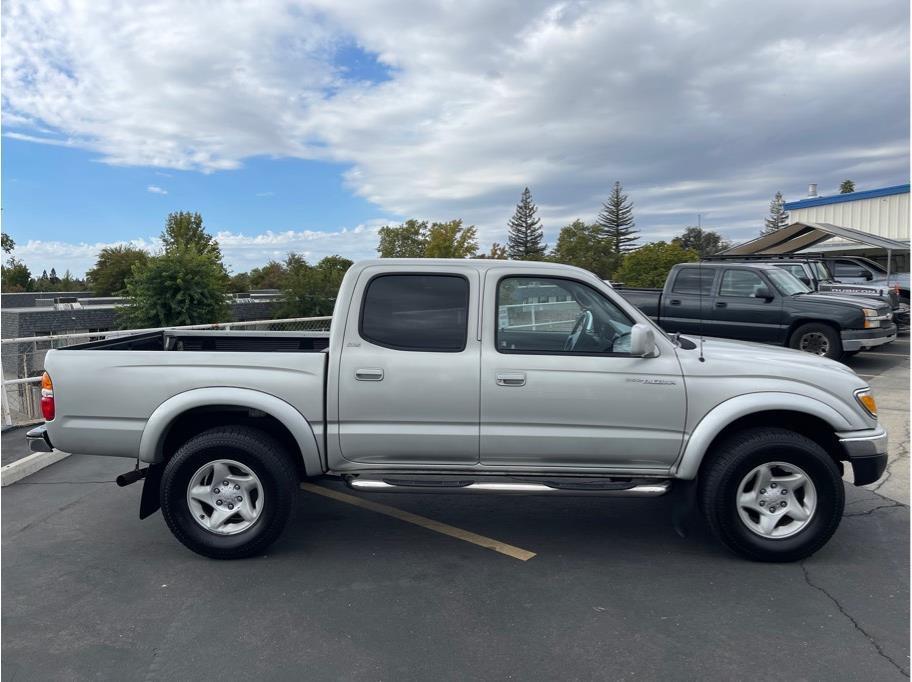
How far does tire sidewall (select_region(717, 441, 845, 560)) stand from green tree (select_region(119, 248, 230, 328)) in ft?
61.4

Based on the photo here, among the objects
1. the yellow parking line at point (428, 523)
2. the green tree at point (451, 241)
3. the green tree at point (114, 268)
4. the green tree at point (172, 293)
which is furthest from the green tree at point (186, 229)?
the yellow parking line at point (428, 523)

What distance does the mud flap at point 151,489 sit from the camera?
15.1ft

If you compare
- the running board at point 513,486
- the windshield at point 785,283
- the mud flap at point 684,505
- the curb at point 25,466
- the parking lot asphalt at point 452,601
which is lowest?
the parking lot asphalt at point 452,601

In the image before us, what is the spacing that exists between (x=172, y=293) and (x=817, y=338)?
56.3 ft

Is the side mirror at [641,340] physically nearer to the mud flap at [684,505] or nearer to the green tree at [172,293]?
the mud flap at [684,505]

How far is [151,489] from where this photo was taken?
4660 mm

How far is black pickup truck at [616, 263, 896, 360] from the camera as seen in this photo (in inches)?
455

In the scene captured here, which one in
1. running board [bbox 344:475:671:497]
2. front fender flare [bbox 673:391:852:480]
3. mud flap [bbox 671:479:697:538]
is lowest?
mud flap [bbox 671:479:697:538]

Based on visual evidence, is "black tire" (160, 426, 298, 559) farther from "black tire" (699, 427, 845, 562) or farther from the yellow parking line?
"black tire" (699, 427, 845, 562)

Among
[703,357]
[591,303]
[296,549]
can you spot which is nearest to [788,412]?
[703,357]

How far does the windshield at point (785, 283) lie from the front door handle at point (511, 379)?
9.35 m

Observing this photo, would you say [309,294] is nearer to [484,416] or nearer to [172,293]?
[172,293]

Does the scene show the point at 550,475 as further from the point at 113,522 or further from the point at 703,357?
the point at 113,522

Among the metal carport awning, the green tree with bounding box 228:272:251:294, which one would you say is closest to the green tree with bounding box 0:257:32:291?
the green tree with bounding box 228:272:251:294
